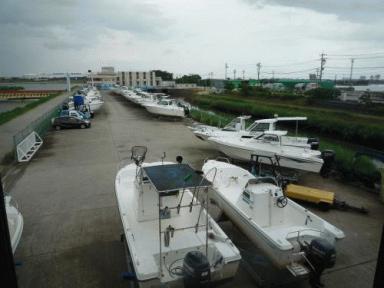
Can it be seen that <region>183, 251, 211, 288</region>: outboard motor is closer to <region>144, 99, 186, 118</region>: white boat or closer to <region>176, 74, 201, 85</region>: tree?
<region>144, 99, 186, 118</region>: white boat

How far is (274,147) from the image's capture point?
1144 cm

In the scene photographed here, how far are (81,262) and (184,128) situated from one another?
647 inches

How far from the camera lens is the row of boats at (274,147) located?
34.3 ft

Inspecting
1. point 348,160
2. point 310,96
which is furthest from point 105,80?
point 348,160

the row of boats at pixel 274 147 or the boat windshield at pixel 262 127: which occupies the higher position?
the boat windshield at pixel 262 127

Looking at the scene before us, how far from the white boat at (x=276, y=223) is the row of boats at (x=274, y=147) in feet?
11.2

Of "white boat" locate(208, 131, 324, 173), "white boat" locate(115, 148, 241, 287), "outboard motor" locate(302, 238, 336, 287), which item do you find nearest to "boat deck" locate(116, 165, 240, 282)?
"white boat" locate(115, 148, 241, 287)

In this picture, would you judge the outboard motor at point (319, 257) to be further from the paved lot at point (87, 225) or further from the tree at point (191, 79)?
the tree at point (191, 79)

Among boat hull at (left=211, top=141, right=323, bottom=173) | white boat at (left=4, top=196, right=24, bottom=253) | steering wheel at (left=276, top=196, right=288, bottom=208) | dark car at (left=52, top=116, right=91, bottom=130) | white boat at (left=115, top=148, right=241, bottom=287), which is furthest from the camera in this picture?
dark car at (left=52, top=116, right=91, bottom=130)

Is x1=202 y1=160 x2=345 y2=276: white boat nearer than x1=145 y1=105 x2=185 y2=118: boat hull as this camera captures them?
Yes

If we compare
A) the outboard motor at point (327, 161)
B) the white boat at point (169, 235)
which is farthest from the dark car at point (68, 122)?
the white boat at point (169, 235)

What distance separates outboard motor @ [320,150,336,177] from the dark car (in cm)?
1597

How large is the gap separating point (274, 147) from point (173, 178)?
291 inches

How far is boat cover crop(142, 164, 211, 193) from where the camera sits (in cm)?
460
